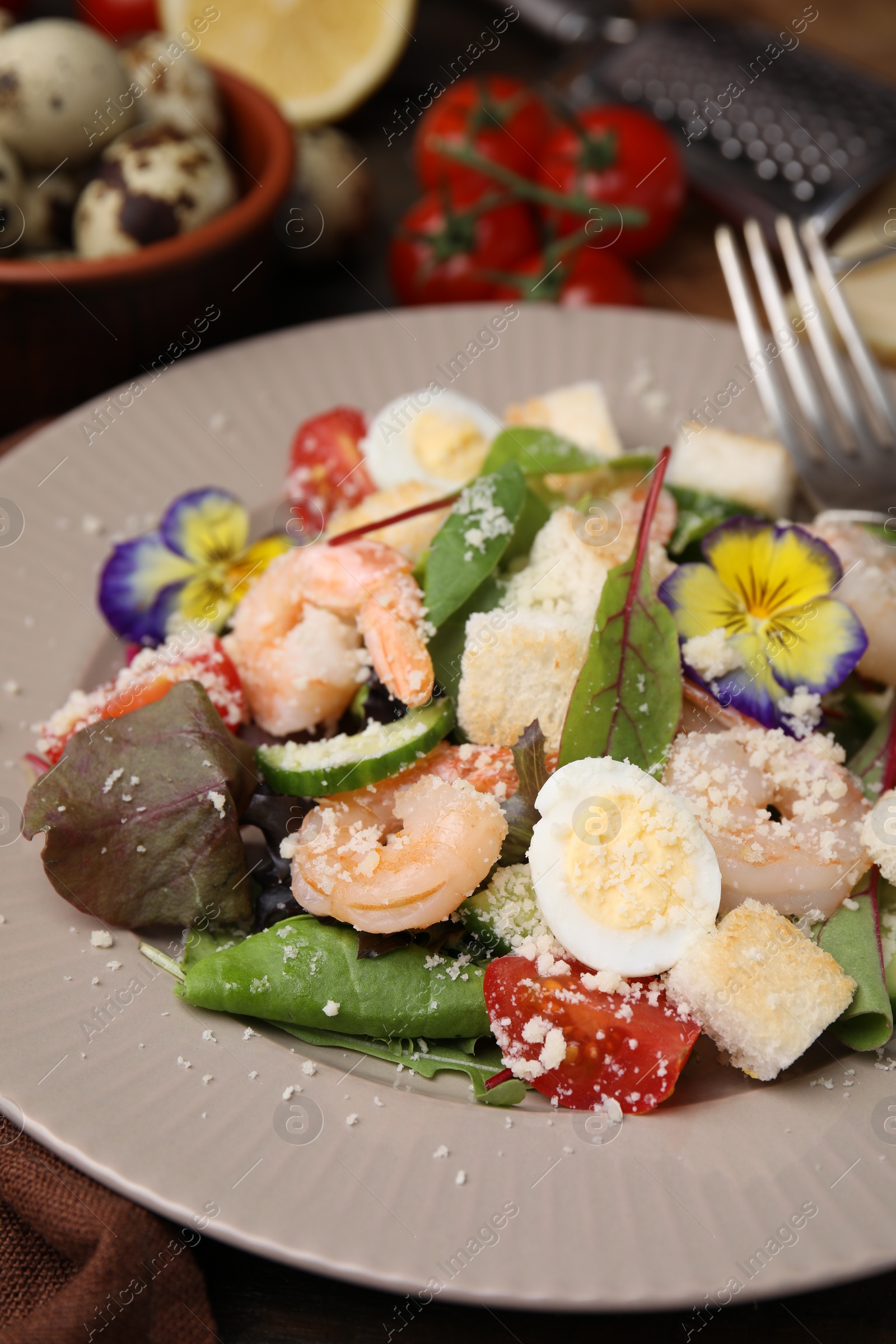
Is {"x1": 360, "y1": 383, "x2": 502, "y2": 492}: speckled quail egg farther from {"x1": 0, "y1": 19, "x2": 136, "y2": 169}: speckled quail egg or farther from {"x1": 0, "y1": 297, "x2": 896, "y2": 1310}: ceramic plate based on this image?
{"x1": 0, "y1": 19, "x2": 136, "y2": 169}: speckled quail egg

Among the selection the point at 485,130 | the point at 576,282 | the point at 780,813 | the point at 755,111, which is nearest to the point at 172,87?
the point at 485,130

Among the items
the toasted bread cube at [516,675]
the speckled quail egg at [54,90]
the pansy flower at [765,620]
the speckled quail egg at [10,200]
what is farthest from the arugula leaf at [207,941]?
the speckled quail egg at [54,90]

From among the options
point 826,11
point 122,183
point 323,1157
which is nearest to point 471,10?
point 826,11

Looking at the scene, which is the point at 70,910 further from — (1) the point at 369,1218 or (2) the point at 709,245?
(2) the point at 709,245

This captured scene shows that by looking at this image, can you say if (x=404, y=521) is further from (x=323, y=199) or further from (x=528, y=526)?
(x=323, y=199)

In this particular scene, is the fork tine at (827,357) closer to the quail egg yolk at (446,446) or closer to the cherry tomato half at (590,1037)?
the quail egg yolk at (446,446)

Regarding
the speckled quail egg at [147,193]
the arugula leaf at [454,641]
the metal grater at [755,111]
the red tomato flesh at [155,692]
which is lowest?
the metal grater at [755,111]
